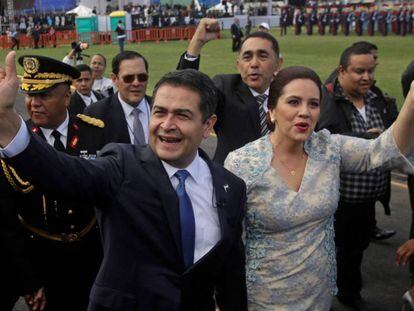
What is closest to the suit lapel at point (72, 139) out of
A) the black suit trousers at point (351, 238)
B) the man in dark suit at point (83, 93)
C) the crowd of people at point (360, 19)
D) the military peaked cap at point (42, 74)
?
the military peaked cap at point (42, 74)

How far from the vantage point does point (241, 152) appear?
2.95m

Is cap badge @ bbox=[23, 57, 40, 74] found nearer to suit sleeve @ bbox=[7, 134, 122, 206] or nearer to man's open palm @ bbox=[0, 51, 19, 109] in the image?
suit sleeve @ bbox=[7, 134, 122, 206]

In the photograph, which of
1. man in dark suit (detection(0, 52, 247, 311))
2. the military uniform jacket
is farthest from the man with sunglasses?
man in dark suit (detection(0, 52, 247, 311))

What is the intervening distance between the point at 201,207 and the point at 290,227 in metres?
0.56

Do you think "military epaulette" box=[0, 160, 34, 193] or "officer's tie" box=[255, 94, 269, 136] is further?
"officer's tie" box=[255, 94, 269, 136]

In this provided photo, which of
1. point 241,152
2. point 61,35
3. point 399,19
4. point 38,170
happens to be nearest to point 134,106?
point 241,152

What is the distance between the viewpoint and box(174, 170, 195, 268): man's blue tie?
2332 mm

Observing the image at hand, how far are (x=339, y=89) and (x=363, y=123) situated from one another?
0.36m

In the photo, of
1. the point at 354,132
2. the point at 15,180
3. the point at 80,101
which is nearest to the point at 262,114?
the point at 354,132

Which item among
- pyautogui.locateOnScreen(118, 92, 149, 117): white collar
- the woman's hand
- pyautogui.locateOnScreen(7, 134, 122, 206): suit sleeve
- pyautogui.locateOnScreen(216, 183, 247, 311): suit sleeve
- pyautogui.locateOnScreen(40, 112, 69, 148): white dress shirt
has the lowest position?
the woman's hand

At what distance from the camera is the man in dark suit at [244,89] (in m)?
4.13

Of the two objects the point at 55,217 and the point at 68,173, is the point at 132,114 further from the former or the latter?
the point at 68,173

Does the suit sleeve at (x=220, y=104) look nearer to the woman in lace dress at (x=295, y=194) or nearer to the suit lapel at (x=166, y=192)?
the woman in lace dress at (x=295, y=194)

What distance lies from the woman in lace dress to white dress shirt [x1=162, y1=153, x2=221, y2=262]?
0.37m
